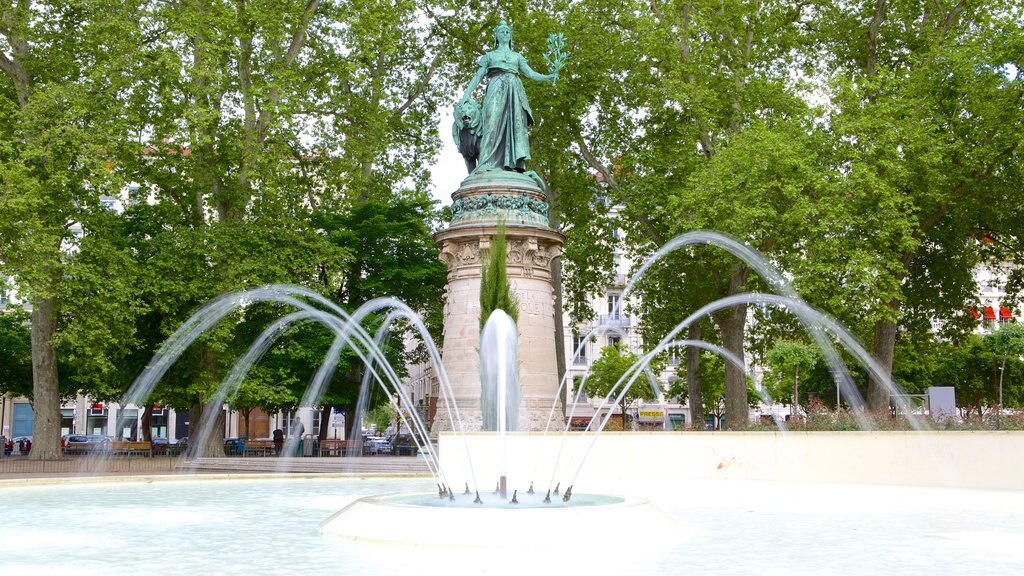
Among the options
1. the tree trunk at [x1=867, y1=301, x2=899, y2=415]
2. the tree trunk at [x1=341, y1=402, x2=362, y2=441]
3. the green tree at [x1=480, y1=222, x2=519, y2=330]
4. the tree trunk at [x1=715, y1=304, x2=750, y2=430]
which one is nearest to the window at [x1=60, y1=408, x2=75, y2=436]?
the tree trunk at [x1=341, y1=402, x2=362, y2=441]

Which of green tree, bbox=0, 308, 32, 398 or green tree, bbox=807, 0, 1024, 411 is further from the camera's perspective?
green tree, bbox=0, 308, 32, 398

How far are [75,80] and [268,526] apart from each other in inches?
870

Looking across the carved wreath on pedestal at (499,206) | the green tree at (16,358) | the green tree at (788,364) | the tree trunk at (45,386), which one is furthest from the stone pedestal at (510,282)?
the green tree at (788,364)

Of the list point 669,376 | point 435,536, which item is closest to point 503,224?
point 435,536

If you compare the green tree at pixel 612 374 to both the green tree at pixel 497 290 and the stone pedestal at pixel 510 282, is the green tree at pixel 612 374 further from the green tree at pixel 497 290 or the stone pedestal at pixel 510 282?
the green tree at pixel 497 290

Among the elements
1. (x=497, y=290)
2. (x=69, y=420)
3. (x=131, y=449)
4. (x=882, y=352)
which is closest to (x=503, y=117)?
(x=497, y=290)

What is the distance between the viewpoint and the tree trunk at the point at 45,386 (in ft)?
92.8

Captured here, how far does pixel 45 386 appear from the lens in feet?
93.8

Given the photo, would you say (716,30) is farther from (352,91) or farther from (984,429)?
(984,429)

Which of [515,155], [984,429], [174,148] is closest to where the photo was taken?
[984,429]

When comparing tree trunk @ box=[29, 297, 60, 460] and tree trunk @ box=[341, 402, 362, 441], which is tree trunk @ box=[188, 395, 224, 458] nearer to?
tree trunk @ box=[29, 297, 60, 460]

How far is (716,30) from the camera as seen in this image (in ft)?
108

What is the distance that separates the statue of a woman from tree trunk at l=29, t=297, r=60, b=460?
12919mm

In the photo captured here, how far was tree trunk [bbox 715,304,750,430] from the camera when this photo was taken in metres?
30.9
